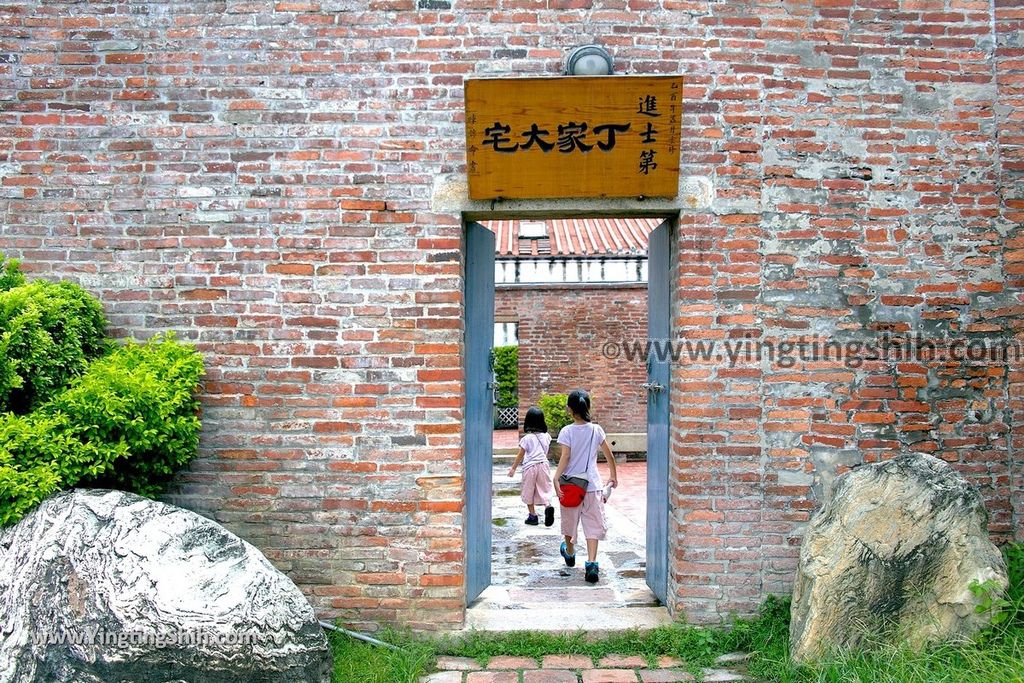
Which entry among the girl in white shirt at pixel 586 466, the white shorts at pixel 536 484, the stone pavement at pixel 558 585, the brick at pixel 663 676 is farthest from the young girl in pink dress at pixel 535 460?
the brick at pixel 663 676

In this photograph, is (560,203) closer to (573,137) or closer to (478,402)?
(573,137)

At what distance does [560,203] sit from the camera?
4340 millimetres

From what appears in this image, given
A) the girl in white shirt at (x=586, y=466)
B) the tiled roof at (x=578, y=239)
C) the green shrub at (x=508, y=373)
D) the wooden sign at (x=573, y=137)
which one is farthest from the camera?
the green shrub at (x=508, y=373)

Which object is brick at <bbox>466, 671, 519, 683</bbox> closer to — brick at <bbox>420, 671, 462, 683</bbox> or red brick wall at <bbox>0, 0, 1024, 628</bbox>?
brick at <bbox>420, 671, 462, 683</bbox>

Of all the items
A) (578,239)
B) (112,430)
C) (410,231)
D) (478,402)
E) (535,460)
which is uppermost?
(578,239)

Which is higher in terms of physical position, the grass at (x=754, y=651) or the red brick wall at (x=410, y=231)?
the red brick wall at (x=410, y=231)

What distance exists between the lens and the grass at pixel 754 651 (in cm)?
332

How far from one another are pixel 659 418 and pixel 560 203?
1.63 meters

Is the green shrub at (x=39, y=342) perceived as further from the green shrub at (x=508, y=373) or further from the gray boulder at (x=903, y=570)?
the green shrub at (x=508, y=373)

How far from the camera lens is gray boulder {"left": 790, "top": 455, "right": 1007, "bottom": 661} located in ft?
11.5

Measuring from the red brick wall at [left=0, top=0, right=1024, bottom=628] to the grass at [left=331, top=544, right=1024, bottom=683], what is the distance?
0.62 ft

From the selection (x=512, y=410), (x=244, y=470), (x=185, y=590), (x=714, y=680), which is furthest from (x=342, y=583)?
(x=512, y=410)

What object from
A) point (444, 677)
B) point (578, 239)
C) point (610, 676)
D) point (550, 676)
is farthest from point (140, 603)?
point (578, 239)

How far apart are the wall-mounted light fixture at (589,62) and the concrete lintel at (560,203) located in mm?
746
